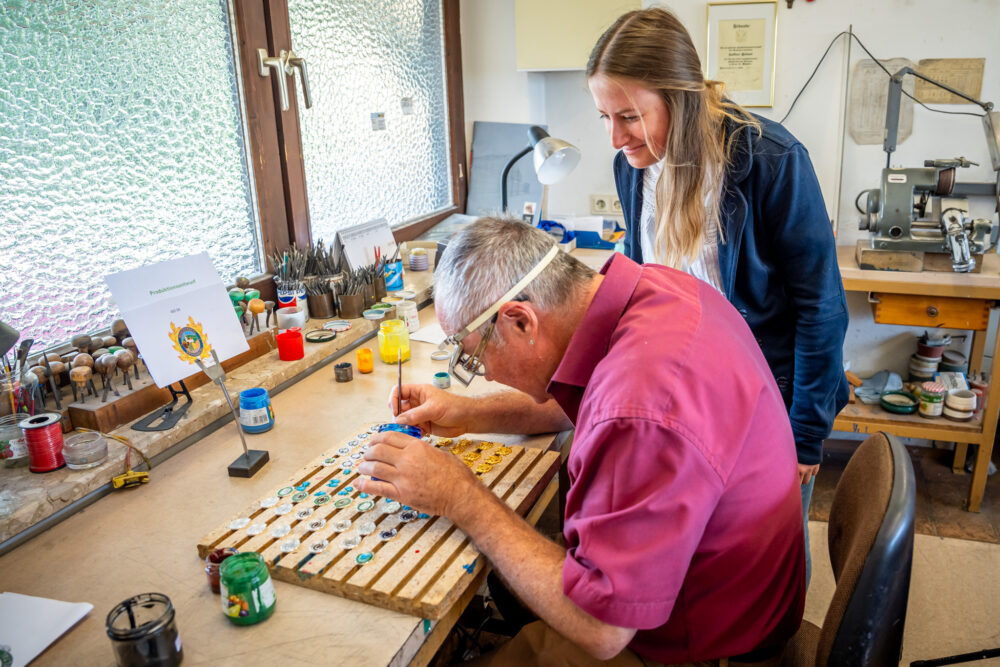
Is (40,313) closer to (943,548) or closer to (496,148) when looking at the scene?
(496,148)

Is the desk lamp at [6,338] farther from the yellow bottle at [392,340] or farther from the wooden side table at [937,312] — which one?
the wooden side table at [937,312]

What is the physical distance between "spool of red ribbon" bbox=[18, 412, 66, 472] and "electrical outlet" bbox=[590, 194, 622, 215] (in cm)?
267

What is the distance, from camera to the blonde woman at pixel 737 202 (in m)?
1.51

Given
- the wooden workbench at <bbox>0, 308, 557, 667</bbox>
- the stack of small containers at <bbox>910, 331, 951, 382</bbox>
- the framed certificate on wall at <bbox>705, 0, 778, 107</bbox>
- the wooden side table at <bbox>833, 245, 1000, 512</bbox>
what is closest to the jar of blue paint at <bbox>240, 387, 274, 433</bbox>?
the wooden workbench at <bbox>0, 308, 557, 667</bbox>

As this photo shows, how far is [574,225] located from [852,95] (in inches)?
48.1

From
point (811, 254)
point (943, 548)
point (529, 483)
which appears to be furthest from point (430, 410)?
point (943, 548)

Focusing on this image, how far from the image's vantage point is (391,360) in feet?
6.75

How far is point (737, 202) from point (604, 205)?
2070 mm

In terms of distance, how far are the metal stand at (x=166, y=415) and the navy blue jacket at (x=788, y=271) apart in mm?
1227

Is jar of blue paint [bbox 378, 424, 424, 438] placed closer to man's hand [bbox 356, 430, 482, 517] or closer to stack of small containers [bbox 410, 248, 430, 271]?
man's hand [bbox 356, 430, 482, 517]

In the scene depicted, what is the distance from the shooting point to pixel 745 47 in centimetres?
308

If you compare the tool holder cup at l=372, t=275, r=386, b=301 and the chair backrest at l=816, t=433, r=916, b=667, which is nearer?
the chair backrest at l=816, t=433, r=916, b=667

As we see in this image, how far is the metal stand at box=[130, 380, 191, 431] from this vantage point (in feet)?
5.14

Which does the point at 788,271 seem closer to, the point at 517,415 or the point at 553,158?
the point at 517,415
